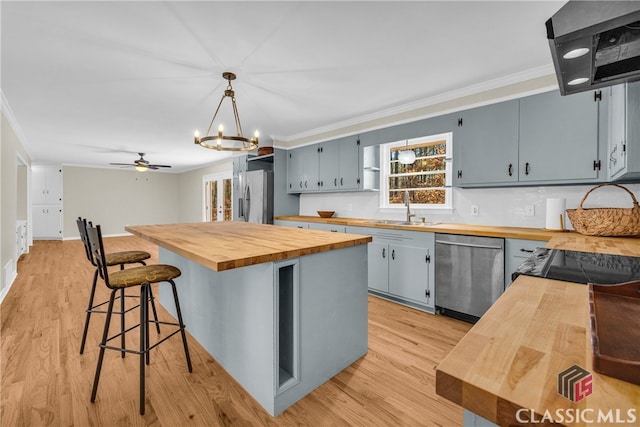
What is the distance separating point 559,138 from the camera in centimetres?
257

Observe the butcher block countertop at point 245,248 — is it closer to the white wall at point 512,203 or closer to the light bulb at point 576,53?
the light bulb at point 576,53

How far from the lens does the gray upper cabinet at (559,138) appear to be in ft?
7.94

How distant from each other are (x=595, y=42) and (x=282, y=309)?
1908 mm

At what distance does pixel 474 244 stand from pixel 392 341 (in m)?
1.18

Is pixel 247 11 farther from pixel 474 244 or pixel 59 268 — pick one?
pixel 59 268

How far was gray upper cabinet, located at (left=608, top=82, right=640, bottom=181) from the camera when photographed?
1680 mm

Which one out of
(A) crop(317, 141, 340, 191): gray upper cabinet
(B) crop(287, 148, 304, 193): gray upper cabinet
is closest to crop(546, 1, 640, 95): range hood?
(A) crop(317, 141, 340, 191): gray upper cabinet

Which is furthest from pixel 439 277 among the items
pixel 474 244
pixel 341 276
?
pixel 341 276

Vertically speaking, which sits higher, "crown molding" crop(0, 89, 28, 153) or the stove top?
"crown molding" crop(0, 89, 28, 153)

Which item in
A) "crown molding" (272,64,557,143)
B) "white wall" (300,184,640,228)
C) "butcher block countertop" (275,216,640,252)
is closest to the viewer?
"butcher block countertop" (275,216,640,252)

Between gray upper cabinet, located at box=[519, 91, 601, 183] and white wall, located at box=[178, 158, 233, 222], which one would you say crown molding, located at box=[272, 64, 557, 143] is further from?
white wall, located at box=[178, 158, 233, 222]

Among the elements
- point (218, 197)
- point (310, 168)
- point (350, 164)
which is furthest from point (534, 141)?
point (218, 197)

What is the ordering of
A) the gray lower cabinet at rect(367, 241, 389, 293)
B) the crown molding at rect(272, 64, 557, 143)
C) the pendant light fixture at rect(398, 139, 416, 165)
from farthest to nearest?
the pendant light fixture at rect(398, 139, 416, 165) < the gray lower cabinet at rect(367, 241, 389, 293) < the crown molding at rect(272, 64, 557, 143)

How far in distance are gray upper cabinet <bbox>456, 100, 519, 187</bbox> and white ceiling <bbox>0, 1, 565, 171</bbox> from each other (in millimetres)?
339
